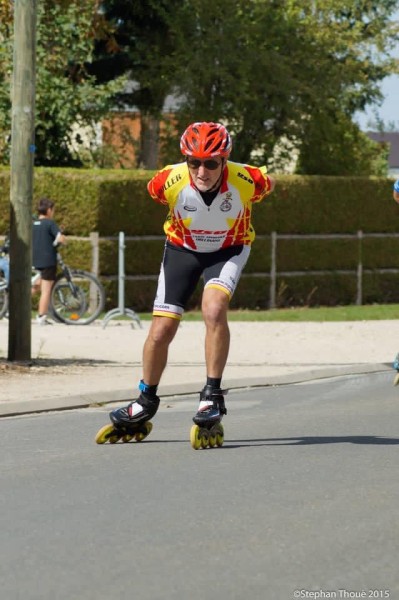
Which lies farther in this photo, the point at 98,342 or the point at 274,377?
the point at 98,342

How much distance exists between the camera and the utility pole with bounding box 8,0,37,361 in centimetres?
1337

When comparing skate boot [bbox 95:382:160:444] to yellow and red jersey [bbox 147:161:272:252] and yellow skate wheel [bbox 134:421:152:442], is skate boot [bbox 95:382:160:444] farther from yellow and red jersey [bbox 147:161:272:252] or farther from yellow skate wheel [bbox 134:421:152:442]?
yellow and red jersey [bbox 147:161:272:252]

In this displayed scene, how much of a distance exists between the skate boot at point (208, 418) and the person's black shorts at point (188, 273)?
49 centimetres

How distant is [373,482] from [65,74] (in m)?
23.2

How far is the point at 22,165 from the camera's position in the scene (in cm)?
1345

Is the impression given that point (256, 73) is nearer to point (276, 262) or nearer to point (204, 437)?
point (276, 262)

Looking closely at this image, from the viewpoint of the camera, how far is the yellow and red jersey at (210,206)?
8797 millimetres

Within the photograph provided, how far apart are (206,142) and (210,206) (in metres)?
0.36

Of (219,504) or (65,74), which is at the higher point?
(65,74)

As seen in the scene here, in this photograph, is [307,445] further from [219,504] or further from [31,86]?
[31,86]

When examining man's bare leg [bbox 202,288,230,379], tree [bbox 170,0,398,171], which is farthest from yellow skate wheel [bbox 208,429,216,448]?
tree [bbox 170,0,398,171]

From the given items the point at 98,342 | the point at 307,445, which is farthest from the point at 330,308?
the point at 307,445

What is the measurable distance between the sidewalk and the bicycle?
1.02 ft

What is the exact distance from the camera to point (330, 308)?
2572cm
